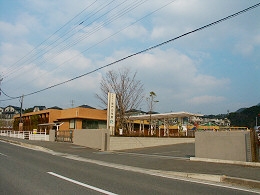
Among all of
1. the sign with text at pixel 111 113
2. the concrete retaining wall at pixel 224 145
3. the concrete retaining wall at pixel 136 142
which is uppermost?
the sign with text at pixel 111 113

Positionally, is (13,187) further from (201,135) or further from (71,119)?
(71,119)

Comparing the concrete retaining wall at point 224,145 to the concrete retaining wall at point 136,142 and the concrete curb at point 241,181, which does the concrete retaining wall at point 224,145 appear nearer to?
the concrete curb at point 241,181

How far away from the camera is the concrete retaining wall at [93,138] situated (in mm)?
23000

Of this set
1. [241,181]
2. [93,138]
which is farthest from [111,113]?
[241,181]

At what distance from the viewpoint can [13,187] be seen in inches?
291

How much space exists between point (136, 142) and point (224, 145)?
13672mm

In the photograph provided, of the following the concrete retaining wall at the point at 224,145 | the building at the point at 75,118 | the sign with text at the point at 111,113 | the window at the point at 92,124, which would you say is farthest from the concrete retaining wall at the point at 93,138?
the window at the point at 92,124

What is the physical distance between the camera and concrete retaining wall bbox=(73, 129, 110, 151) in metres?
23.0

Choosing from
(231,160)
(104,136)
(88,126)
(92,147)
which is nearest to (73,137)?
(92,147)

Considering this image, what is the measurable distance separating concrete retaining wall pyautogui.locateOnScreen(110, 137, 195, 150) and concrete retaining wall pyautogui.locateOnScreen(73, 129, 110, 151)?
832 mm

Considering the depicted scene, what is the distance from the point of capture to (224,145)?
13.2 m

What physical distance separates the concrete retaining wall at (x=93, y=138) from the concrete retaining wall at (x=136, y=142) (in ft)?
2.73

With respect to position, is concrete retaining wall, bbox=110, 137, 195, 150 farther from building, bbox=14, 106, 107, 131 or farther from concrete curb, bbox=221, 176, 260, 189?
building, bbox=14, 106, 107, 131

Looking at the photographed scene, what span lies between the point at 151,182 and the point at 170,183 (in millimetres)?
638
